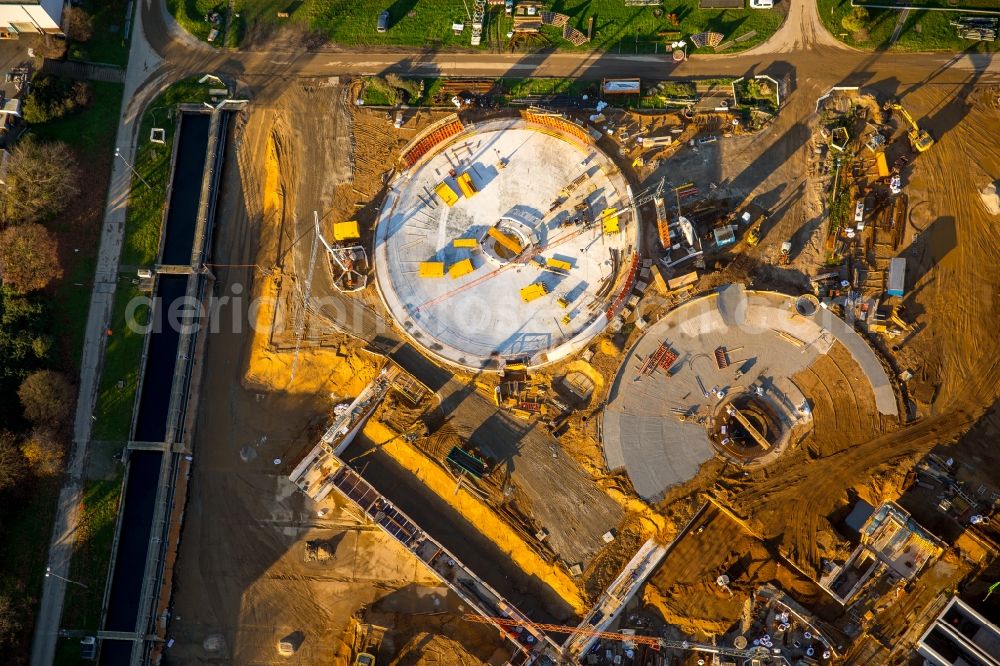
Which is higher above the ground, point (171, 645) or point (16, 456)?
point (16, 456)

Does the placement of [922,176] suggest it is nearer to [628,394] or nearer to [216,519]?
[628,394]

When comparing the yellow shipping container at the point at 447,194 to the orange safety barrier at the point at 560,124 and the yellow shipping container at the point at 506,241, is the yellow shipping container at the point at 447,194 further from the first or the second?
the orange safety barrier at the point at 560,124

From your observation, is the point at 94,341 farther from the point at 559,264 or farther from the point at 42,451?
the point at 559,264

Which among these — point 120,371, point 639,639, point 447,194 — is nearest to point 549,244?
point 447,194

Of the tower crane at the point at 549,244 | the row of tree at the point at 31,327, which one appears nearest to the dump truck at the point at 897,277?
the tower crane at the point at 549,244

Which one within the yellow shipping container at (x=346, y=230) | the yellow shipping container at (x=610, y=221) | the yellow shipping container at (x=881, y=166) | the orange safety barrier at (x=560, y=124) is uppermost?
the yellow shipping container at (x=881, y=166)

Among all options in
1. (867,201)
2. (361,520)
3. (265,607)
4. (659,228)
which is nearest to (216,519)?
(265,607)
